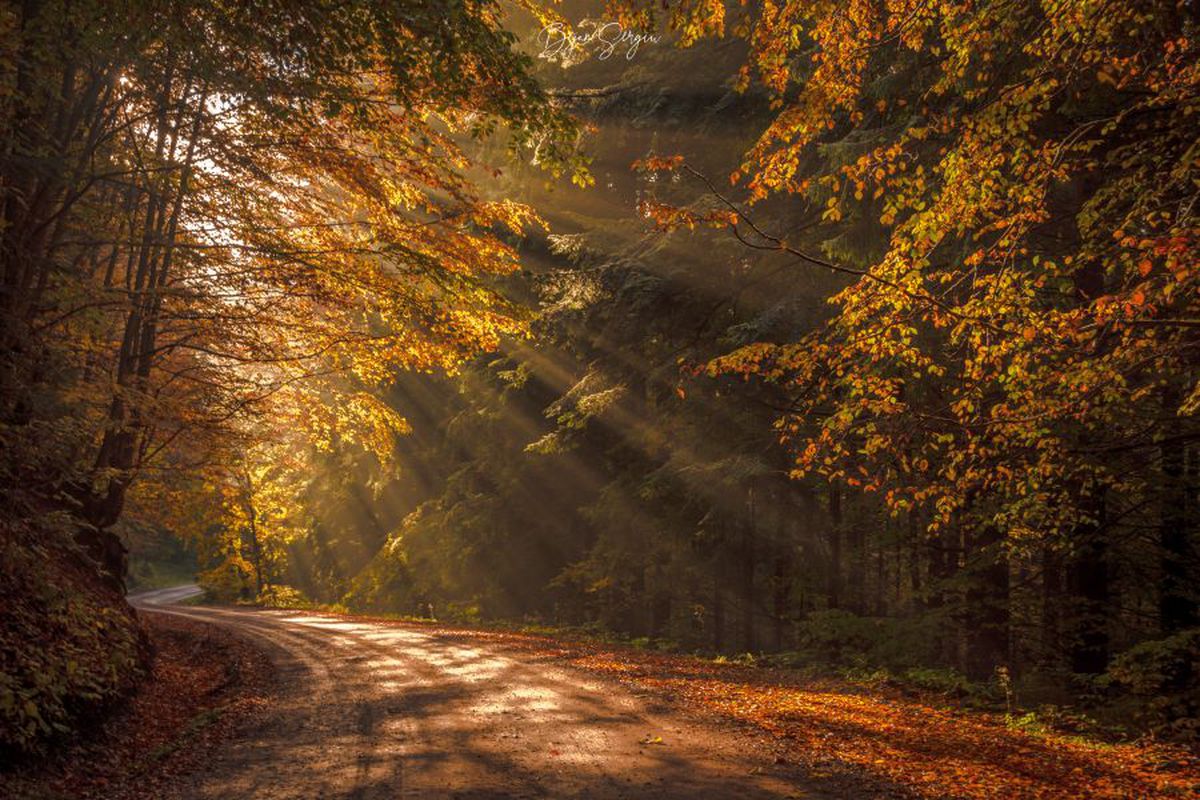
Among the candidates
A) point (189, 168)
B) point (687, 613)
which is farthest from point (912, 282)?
point (687, 613)

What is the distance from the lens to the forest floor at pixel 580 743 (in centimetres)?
637

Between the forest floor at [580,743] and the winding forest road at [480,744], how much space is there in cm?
3

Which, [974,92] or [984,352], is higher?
[974,92]

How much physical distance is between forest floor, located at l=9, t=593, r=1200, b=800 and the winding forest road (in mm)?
28

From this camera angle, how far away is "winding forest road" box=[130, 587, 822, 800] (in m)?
6.32

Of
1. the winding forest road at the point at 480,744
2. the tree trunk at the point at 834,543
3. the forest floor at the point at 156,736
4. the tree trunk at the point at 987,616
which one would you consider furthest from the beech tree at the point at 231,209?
the tree trunk at the point at 834,543

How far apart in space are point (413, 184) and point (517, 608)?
62.4 ft

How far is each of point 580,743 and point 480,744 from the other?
3.33 feet

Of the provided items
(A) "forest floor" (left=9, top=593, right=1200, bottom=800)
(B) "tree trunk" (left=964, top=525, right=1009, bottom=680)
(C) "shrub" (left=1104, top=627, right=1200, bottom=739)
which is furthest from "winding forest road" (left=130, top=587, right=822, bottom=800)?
(B) "tree trunk" (left=964, top=525, right=1009, bottom=680)

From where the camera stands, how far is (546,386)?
24484 millimetres

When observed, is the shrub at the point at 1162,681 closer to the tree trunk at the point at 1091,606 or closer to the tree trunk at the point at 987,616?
the tree trunk at the point at 1091,606

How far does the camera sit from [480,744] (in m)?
7.55

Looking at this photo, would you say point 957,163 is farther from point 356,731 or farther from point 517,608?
point 517,608

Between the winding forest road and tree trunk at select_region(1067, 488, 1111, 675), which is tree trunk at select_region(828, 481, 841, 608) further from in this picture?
the winding forest road
